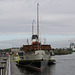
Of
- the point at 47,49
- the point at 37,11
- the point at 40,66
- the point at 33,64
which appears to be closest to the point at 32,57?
the point at 33,64

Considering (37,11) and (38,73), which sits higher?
(37,11)

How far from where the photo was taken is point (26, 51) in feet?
189

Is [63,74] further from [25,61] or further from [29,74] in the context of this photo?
[25,61]

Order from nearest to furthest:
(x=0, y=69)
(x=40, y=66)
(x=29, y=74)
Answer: (x=0, y=69)
(x=29, y=74)
(x=40, y=66)

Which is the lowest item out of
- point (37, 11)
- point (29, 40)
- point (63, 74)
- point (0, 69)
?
point (63, 74)

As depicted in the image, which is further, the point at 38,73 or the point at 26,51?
the point at 26,51

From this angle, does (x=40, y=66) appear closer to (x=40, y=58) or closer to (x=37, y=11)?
(x=40, y=58)

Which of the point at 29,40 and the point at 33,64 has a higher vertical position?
the point at 29,40

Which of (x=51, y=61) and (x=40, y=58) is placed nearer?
(x=40, y=58)

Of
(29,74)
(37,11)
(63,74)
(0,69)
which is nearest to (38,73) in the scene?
(29,74)

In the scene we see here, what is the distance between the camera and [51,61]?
69.2 m

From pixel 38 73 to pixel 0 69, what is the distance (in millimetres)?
25912

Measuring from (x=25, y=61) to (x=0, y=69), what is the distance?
3738 cm

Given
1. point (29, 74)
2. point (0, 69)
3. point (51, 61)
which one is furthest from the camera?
point (51, 61)
